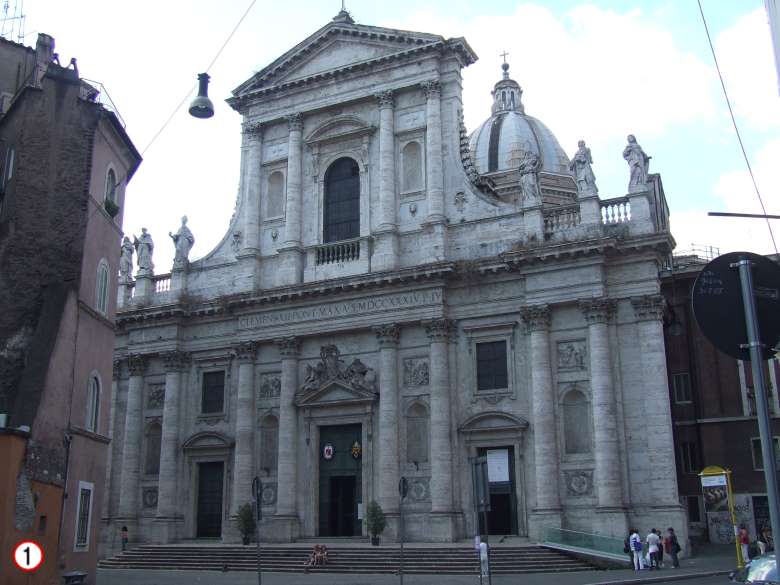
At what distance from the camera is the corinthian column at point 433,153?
30.8m

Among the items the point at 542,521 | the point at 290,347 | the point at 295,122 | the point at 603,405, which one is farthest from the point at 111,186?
the point at 542,521

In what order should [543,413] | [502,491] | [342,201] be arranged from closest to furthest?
1. [543,413]
2. [502,491]
3. [342,201]

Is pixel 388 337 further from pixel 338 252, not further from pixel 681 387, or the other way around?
pixel 681 387

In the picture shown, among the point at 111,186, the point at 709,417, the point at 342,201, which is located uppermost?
the point at 342,201

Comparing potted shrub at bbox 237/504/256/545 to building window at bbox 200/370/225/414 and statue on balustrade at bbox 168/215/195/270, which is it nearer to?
building window at bbox 200/370/225/414

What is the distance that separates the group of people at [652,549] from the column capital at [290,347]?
1332 cm

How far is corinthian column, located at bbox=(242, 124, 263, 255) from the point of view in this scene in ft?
112

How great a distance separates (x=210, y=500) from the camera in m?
32.5

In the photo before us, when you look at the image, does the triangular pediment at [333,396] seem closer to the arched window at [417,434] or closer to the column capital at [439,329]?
the arched window at [417,434]

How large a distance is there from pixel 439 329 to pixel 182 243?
12551mm

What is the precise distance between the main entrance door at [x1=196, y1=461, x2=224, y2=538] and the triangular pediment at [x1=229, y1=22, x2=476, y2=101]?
1500 cm

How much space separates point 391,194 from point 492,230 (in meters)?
4.10

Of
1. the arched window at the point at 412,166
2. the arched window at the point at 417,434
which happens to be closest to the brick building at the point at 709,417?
the arched window at the point at 417,434

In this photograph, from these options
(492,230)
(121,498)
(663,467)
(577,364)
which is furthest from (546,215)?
(121,498)
